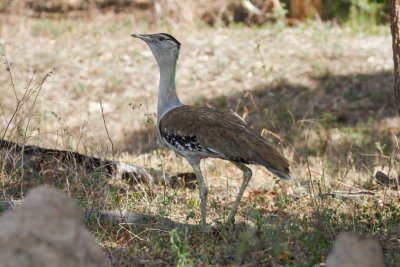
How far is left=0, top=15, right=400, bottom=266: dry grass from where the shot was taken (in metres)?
4.98

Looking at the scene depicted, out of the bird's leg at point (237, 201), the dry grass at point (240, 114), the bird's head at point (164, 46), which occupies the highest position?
the bird's head at point (164, 46)

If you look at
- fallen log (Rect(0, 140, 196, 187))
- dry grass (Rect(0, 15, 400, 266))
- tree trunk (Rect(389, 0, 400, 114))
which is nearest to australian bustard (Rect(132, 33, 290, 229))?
dry grass (Rect(0, 15, 400, 266))

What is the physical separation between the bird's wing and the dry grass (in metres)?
0.38

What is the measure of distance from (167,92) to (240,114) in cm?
473

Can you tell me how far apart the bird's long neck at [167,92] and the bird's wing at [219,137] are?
0.23 meters

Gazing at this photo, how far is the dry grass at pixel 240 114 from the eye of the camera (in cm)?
498

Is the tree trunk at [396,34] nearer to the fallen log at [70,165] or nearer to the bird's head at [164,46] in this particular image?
the bird's head at [164,46]

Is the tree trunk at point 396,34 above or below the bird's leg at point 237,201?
above

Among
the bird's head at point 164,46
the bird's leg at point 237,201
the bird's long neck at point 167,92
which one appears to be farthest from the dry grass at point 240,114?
the bird's head at point 164,46

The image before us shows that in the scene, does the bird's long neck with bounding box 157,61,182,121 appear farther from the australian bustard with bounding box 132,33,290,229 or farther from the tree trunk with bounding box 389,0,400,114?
the tree trunk with bounding box 389,0,400,114

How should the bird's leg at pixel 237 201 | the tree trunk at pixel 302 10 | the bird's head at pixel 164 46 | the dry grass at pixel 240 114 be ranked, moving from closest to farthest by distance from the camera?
the dry grass at pixel 240 114, the bird's leg at pixel 237 201, the bird's head at pixel 164 46, the tree trunk at pixel 302 10

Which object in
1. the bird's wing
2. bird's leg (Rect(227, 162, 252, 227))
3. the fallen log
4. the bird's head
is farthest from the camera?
the fallen log

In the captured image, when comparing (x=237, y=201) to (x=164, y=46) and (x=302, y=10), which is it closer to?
(x=164, y=46)

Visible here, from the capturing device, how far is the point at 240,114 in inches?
414
